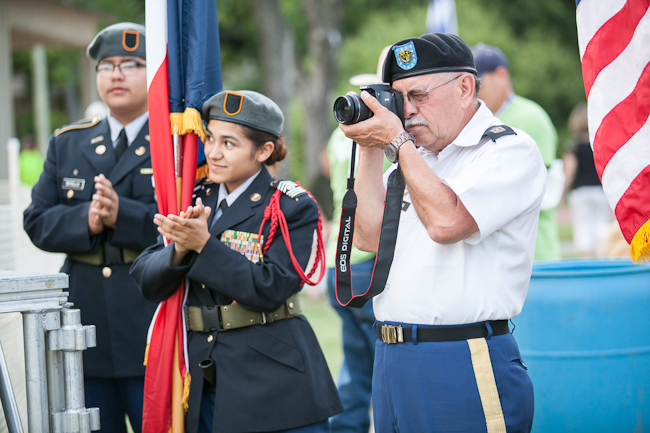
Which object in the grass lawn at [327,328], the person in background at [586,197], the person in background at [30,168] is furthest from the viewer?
the person in background at [30,168]

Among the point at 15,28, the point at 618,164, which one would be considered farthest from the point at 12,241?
the point at 15,28

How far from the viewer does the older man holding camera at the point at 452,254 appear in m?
2.02

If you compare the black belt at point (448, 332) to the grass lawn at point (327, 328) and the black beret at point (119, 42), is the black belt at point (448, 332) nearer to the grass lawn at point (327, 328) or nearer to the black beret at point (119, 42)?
the black beret at point (119, 42)

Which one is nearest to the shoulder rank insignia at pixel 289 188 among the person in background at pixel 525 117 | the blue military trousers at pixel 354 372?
the blue military trousers at pixel 354 372

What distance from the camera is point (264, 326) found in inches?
99.3

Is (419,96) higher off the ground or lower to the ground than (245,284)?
higher

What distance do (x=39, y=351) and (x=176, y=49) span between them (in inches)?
A: 49.1

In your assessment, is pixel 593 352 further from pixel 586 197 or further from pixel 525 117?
pixel 586 197

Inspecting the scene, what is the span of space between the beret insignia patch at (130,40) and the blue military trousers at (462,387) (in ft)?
5.95

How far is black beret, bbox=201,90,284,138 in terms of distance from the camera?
8.33 ft

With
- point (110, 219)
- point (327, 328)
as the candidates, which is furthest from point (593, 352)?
point (327, 328)

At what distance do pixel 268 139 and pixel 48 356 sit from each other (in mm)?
1136

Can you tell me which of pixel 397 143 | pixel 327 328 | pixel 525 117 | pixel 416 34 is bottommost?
pixel 327 328

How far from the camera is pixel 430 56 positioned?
214 centimetres
